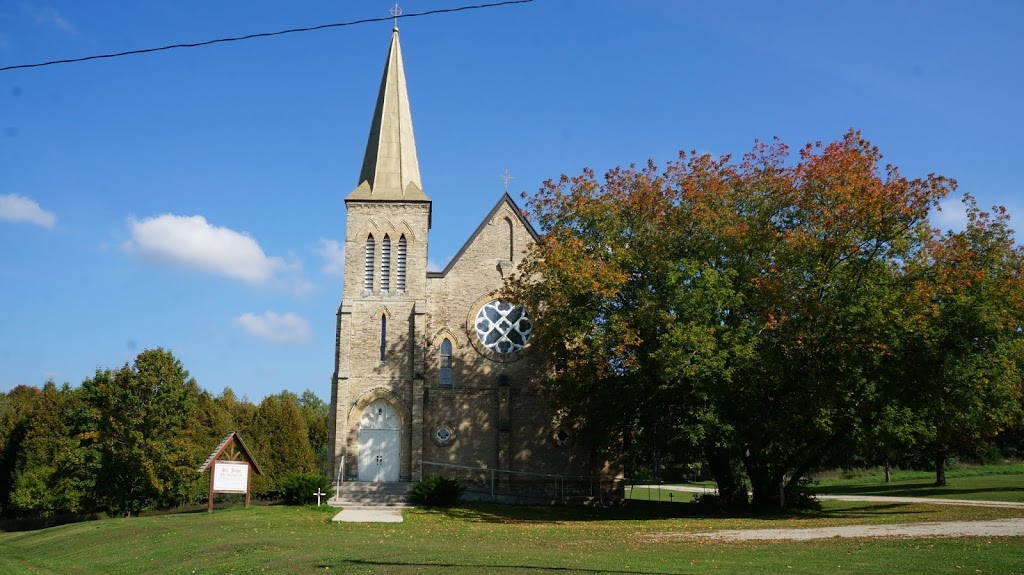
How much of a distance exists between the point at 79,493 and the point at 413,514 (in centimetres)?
1625

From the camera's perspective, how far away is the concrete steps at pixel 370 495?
27359 mm

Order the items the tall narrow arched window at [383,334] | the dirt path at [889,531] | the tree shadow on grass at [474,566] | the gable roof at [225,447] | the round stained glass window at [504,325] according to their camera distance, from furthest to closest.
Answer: the round stained glass window at [504,325], the tall narrow arched window at [383,334], the gable roof at [225,447], the dirt path at [889,531], the tree shadow on grass at [474,566]

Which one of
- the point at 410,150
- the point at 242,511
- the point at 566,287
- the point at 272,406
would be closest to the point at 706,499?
the point at 566,287

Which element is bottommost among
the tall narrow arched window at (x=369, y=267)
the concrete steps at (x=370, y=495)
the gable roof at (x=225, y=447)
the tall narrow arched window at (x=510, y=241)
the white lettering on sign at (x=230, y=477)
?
the concrete steps at (x=370, y=495)

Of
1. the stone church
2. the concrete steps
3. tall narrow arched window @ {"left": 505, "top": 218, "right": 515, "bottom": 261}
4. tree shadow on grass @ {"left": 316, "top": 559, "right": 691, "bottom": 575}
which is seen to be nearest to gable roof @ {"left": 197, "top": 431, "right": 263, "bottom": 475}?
the concrete steps

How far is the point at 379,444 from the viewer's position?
30.5 meters

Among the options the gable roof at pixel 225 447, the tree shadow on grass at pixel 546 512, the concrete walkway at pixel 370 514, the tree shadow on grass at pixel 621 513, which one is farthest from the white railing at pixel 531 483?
the gable roof at pixel 225 447

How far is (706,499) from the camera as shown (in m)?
27.5

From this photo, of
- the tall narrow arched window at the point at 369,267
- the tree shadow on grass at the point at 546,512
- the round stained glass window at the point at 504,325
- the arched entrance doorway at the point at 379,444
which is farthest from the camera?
the round stained glass window at the point at 504,325

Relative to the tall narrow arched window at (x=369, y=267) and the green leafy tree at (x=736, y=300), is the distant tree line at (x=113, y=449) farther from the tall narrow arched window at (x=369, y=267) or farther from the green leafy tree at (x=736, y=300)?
the green leafy tree at (x=736, y=300)

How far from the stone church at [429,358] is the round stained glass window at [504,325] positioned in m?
0.04

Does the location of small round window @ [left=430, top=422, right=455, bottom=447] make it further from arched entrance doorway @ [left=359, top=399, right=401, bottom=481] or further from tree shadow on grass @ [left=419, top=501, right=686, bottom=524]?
tree shadow on grass @ [left=419, top=501, right=686, bottom=524]

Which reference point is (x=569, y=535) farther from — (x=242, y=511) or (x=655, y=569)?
(x=242, y=511)

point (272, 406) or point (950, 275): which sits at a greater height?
point (950, 275)
